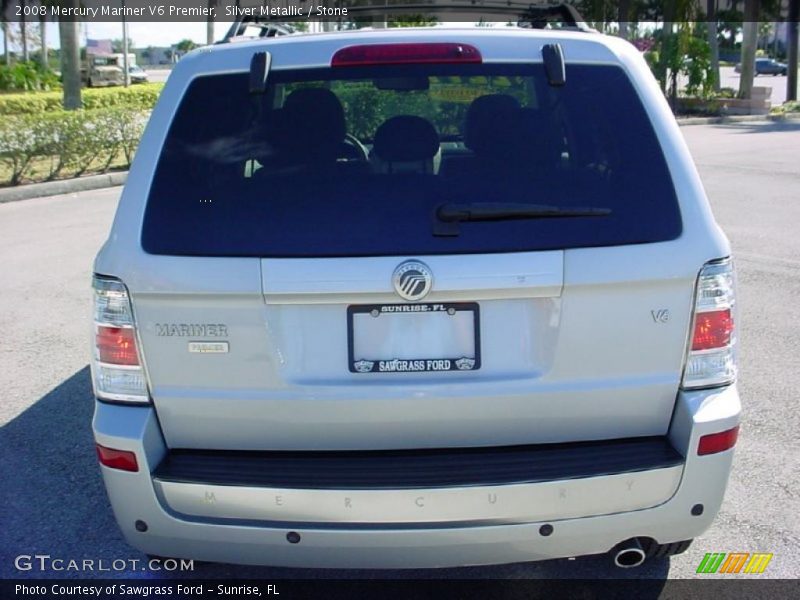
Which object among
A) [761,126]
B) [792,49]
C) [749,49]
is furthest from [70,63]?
[792,49]

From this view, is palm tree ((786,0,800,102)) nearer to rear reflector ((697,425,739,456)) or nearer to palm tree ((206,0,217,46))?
palm tree ((206,0,217,46))

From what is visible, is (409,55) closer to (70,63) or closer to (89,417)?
(89,417)

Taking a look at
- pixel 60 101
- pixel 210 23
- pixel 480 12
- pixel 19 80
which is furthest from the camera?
pixel 19 80

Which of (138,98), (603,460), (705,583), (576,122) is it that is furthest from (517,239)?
(138,98)

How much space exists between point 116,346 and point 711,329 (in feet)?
6.13

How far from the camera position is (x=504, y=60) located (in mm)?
2934

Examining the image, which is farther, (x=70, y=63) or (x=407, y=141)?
(x=70, y=63)

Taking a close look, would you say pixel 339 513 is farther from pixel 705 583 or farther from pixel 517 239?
pixel 705 583

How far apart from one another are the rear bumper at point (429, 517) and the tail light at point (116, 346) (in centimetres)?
6

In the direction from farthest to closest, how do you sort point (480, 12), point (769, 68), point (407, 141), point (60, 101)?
point (769, 68), point (60, 101), point (480, 12), point (407, 141)

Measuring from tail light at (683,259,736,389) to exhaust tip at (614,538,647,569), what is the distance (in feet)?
1.75

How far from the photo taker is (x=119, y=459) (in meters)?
2.89

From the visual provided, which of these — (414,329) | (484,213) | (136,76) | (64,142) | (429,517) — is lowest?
(136,76)

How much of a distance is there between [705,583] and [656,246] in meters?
1.46
